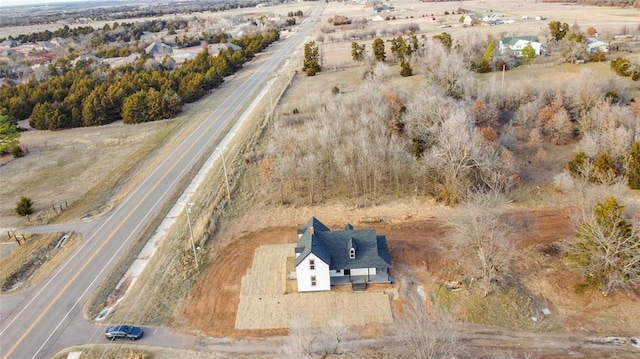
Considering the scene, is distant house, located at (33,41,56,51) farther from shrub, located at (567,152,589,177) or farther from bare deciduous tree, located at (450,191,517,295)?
shrub, located at (567,152,589,177)

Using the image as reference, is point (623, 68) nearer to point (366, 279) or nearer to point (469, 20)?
point (366, 279)

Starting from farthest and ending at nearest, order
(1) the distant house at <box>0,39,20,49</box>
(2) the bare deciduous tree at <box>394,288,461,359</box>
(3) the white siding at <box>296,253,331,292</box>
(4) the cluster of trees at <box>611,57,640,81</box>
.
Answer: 1. (1) the distant house at <box>0,39,20,49</box>
2. (4) the cluster of trees at <box>611,57,640,81</box>
3. (3) the white siding at <box>296,253,331,292</box>
4. (2) the bare deciduous tree at <box>394,288,461,359</box>

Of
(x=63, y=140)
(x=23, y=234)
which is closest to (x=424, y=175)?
(x=23, y=234)

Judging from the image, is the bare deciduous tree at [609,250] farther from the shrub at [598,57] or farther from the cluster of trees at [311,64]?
the cluster of trees at [311,64]

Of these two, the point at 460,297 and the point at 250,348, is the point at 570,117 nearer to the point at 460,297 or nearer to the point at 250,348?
the point at 460,297

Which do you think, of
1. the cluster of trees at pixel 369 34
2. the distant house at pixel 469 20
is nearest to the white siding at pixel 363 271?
the cluster of trees at pixel 369 34

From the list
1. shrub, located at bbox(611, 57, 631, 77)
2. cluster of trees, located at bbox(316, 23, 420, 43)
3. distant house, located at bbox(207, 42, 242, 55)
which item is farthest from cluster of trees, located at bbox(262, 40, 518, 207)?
cluster of trees, located at bbox(316, 23, 420, 43)

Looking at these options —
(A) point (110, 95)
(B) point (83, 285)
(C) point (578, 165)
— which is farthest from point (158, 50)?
(C) point (578, 165)
